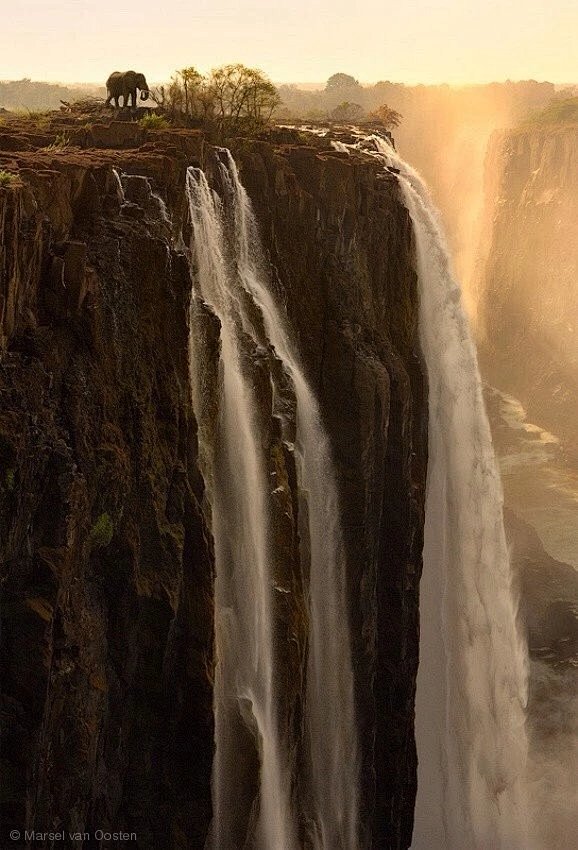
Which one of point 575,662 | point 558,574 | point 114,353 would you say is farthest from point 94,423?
point 558,574

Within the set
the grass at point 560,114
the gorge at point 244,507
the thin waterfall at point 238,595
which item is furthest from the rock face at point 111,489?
the grass at point 560,114

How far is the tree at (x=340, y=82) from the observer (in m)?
149

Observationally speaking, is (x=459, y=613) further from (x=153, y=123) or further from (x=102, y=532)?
(x=102, y=532)

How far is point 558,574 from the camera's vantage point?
40719mm

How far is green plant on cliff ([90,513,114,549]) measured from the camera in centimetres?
1234

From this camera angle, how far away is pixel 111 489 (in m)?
12.5

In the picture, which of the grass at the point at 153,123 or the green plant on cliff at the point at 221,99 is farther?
the green plant on cliff at the point at 221,99

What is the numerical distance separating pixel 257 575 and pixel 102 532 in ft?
15.2

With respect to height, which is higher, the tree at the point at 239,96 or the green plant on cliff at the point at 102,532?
the tree at the point at 239,96

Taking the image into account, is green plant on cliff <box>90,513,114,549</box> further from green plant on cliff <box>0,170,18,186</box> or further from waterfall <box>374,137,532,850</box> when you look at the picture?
waterfall <box>374,137,532,850</box>

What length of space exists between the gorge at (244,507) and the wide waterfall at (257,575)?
0.05m

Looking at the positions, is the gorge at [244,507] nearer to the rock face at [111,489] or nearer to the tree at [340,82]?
the rock face at [111,489]

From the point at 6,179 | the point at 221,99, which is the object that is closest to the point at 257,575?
the point at 6,179

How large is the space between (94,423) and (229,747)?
6.17 meters
